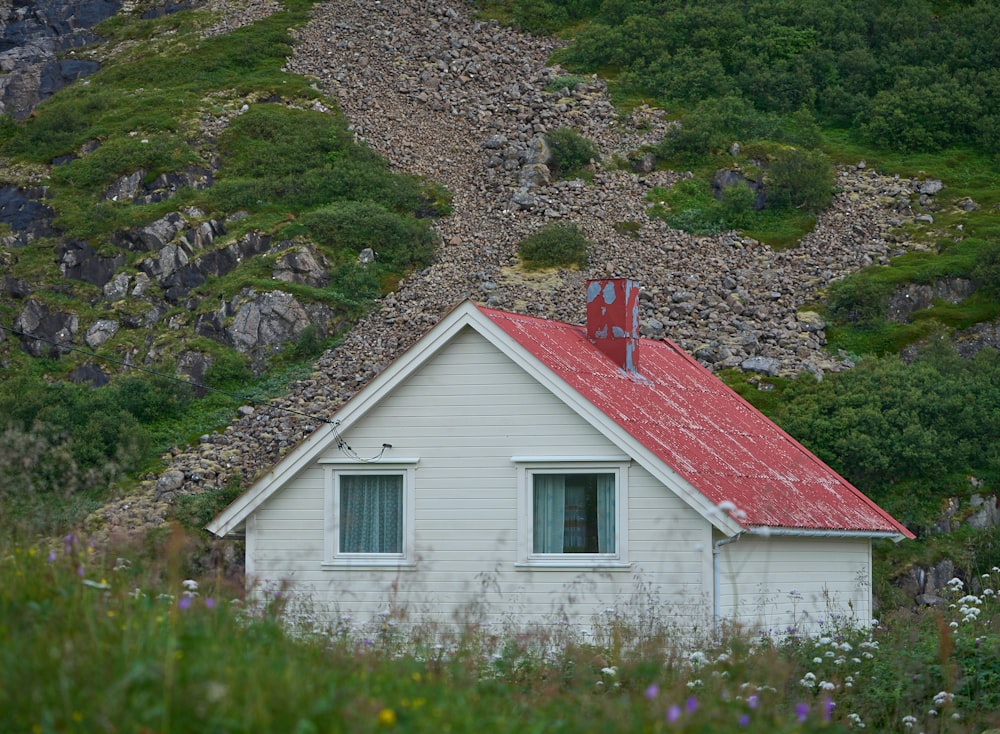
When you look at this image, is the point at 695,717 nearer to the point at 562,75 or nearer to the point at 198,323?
the point at 198,323

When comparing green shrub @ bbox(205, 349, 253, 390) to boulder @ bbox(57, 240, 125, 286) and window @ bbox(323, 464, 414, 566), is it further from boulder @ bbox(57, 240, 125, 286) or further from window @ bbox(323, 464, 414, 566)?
window @ bbox(323, 464, 414, 566)

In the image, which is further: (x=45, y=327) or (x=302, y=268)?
(x=302, y=268)

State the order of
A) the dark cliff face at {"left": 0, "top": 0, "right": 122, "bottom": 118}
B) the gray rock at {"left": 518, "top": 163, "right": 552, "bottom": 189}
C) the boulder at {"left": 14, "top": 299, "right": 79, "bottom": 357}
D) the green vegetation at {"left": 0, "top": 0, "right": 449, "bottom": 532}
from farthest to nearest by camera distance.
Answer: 1. the dark cliff face at {"left": 0, "top": 0, "right": 122, "bottom": 118}
2. the gray rock at {"left": 518, "top": 163, "right": 552, "bottom": 189}
3. the boulder at {"left": 14, "top": 299, "right": 79, "bottom": 357}
4. the green vegetation at {"left": 0, "top": 0, "right": 449, "bottom": 532}

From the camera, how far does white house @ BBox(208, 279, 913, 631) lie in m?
15.5

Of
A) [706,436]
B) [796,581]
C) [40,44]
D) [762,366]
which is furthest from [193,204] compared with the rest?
[796,581]

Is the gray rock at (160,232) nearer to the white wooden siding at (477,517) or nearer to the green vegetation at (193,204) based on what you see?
the green vegetation at (193,204)

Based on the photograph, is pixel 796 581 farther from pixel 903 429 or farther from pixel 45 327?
pixel 45 327

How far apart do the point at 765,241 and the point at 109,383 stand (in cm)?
2207

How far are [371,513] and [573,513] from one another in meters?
2.73

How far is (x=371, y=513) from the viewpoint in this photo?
661 inches

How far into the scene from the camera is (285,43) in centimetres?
5891

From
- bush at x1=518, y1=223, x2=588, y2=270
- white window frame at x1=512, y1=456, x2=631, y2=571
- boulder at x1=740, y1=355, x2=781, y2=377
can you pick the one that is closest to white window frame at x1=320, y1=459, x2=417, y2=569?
white window frame at x1=512, y1=456, x2=631, y2=571

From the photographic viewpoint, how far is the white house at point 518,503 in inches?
611

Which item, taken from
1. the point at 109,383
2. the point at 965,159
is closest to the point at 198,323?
the point at 109,383
